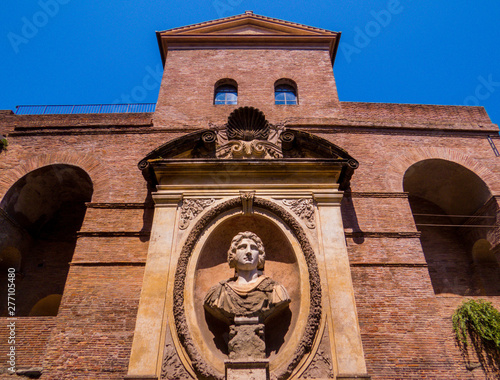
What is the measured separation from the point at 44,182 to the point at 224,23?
8.66m

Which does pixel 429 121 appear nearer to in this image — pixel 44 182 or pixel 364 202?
pixel 364 202

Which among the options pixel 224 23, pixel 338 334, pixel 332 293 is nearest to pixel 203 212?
pixel 332 293

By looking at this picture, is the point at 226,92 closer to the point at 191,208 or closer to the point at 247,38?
the point at 247,38

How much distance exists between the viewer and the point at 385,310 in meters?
7.56

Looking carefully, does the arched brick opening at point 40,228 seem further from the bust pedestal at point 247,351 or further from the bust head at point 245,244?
the bust pedestal at point 247,351

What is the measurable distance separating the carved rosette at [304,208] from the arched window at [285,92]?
524 centimetres

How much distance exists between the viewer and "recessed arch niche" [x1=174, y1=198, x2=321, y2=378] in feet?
19.9

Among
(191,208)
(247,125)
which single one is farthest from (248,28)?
(191,208)

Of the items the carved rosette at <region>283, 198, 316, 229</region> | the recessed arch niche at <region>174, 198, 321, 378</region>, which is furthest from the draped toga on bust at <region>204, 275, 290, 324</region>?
the carved rosette at <region>283, 198, 316, 229</region>

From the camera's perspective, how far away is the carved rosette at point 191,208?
7395mm

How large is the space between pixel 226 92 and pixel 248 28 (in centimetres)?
366

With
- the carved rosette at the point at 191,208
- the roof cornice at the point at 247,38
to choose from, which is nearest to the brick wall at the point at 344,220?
the roof cornice at the point at 247,38

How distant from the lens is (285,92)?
12.4 meters

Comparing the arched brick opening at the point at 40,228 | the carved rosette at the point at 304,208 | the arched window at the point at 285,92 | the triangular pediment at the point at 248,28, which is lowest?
the carved rosette at the point at 304,208
